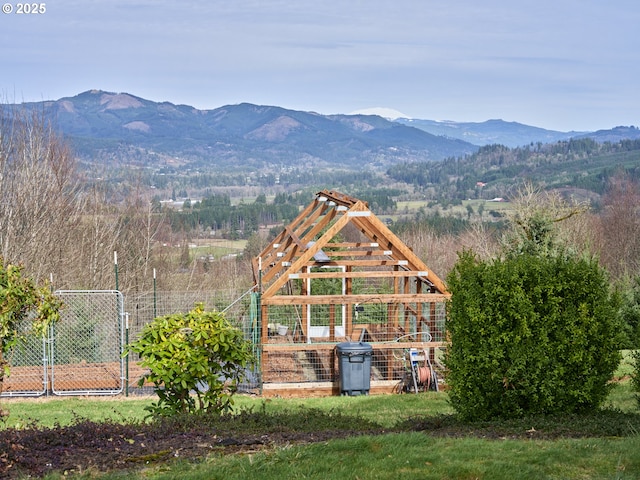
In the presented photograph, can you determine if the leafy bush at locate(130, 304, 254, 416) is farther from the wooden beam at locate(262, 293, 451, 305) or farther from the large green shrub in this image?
the wooden beam at locate(262, 293, 451, 305)

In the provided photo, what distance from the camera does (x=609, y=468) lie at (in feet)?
19.5

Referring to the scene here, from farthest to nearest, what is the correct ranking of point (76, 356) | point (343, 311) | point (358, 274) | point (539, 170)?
point (539, 170) < point (76, 356) < point (343, 311) < point (358, 274)

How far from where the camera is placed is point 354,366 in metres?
14.6

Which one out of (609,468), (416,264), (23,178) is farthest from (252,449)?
(23,178)

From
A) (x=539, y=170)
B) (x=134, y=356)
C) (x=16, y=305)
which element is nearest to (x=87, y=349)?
(x=134, y=356)

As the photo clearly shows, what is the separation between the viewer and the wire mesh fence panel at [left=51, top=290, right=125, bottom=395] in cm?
1512

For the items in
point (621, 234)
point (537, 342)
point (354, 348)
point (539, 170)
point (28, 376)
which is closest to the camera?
point (537, 342)

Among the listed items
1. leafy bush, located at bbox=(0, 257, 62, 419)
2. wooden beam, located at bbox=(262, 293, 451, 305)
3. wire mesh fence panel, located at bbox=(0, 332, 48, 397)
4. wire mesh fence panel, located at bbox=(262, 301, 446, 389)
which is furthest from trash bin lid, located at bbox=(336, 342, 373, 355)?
leafy bush, located at bbox=(0, 257, 62, 419)

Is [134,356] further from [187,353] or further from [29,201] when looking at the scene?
[187,353]

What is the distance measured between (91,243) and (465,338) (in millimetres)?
24349

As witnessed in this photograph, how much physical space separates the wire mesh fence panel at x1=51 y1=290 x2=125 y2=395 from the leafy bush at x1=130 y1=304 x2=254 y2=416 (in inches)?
256

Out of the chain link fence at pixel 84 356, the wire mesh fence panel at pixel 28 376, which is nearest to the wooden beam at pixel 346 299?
the chain link fence at pixel 84 356

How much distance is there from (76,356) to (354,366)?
24.7 feet

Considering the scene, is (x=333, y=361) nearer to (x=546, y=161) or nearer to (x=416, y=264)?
(x=416, y=264)
